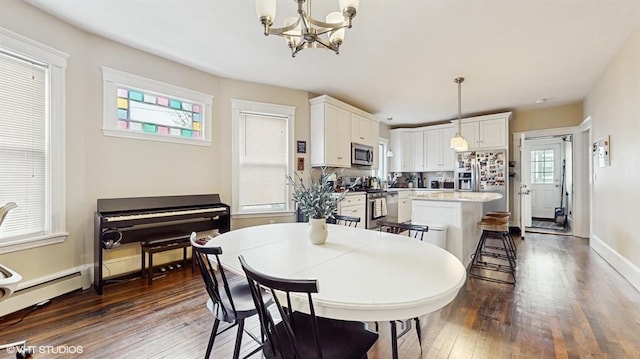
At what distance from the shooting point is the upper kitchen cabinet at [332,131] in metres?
4.57

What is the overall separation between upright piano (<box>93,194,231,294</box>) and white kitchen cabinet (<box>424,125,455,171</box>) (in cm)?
506

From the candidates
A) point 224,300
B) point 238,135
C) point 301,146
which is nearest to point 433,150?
point 301,146

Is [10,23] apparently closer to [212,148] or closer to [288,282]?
[212,148]

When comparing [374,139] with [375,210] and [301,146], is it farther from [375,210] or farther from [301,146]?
[301,146]

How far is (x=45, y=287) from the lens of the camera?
2.47 m

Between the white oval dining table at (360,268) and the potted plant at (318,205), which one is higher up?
the potted plant at (318,205)

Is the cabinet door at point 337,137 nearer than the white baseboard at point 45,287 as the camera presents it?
No

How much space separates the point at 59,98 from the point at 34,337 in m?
2.06

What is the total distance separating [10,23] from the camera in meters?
2.25

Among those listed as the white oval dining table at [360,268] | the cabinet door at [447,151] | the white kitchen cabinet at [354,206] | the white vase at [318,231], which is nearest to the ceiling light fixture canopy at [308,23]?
the white vase at [318,231]

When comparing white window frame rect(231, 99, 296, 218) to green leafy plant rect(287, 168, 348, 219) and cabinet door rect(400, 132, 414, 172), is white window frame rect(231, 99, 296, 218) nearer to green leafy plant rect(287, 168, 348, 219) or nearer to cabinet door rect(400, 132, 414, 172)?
green leafy plant rect(287, 168, 348, 219)

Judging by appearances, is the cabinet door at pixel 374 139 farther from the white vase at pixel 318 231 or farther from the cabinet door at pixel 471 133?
the white vase at pixel 318 231

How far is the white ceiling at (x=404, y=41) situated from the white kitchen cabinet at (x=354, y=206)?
183 cm

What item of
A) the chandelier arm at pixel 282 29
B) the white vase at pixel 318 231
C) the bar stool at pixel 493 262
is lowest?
the bar stool at pixel 493 262
